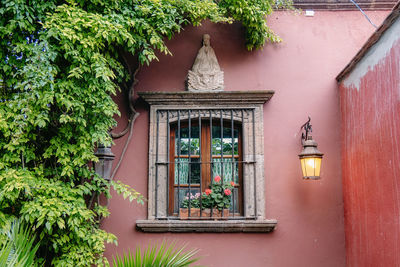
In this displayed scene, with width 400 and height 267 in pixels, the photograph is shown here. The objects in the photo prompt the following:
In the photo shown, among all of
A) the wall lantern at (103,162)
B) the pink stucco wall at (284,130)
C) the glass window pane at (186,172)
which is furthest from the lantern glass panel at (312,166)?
the wall lantern at (103,162)

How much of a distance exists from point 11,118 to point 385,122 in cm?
351

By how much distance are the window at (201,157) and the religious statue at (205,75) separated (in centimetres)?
31

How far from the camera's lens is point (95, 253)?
380cm

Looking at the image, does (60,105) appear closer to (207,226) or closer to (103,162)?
(103,162)

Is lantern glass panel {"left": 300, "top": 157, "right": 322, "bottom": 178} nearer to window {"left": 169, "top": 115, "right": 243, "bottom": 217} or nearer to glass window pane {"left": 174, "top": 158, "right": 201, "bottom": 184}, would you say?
window {"left": 169, "top": 115, "right": 243, "bottom": 217}

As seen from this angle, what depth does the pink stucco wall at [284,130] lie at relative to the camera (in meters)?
4.06

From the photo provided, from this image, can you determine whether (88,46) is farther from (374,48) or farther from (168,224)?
(374,48)

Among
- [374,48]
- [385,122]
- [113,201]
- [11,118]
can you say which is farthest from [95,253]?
[374,48]

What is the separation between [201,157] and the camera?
4.34m

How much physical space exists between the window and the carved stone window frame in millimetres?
126

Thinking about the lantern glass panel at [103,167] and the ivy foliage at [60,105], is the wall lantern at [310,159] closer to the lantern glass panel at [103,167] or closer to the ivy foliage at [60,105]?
the ivy foliage at [60,105]

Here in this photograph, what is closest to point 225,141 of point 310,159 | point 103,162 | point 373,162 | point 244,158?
point 244,158

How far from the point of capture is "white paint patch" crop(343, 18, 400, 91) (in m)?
3.10

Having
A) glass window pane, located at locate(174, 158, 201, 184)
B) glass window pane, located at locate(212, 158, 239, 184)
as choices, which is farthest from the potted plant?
glass window pane, located at locate(212, 158, 239, 184)
